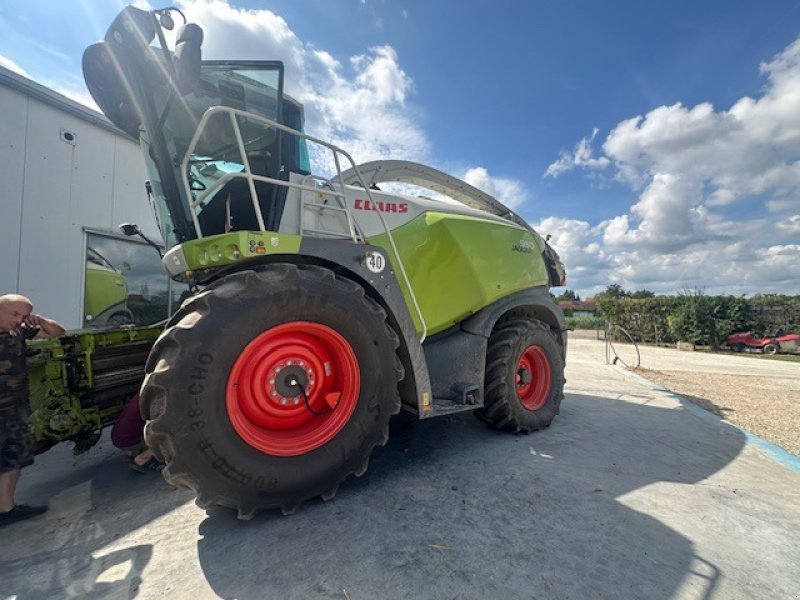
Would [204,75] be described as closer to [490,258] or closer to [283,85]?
[283,85]

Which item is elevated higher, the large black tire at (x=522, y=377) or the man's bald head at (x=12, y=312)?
the man's bald head at (x=12, y=312)

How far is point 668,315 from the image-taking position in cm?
1995

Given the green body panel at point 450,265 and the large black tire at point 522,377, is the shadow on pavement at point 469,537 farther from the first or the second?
the green body panel at point 450,265

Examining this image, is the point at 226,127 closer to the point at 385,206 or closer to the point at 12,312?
the point at 385,206

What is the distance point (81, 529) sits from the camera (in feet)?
6.84

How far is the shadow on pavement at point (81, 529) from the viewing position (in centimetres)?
162

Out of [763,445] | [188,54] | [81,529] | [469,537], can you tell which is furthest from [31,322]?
[763,445]

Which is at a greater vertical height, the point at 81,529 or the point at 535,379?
the point at 535,379

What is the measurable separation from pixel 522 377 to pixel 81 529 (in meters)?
3.63

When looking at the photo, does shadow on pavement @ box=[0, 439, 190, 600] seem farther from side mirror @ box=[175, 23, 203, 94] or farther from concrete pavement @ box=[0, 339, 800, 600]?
side mirror @ box=[175, 23, 203, 94]

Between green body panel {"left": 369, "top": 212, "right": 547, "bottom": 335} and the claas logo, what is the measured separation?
0.15 m

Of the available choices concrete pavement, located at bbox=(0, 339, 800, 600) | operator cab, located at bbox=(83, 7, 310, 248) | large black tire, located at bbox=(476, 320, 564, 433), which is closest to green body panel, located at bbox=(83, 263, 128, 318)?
concrete pavement, located at bbox=(0, 339, 800, 600)

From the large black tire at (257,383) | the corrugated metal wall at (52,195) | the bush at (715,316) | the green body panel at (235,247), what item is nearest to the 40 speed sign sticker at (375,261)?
the large black tire at (257,383)

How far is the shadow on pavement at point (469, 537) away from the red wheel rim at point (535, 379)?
2.95 ft
